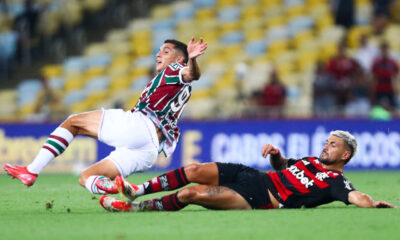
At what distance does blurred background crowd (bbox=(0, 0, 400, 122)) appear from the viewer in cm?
1706

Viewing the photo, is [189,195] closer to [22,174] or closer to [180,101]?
[180,101]

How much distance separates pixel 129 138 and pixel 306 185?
193cm

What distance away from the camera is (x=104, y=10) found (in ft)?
76.4

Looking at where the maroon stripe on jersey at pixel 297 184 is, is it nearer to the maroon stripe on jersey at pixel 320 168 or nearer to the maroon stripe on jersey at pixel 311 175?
the maroon stripe on jersey at pixel 311 175

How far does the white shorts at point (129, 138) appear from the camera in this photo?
854cm

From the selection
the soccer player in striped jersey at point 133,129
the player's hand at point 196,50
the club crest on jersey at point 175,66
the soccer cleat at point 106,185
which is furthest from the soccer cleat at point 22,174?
the player's hand at point 196,50

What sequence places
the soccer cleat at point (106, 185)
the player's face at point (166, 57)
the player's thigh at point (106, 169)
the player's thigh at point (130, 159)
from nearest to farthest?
the soccer cleat at point (106, 185) → the player's thigh at point (106, 169) → the player's thigh at point (130, 159) → the player's face at point (166, 57)

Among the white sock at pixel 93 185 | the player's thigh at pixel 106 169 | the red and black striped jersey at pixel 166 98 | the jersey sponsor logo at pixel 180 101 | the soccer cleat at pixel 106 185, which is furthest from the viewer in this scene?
the jersey sponsor logo at pixel 180 101

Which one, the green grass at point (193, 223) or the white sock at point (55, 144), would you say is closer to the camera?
the green grass at point (193, 223)

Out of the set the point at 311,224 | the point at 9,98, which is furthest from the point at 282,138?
the point at 311,224

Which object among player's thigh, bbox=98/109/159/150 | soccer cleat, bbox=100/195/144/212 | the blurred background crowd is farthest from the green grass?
the blurred background crowd

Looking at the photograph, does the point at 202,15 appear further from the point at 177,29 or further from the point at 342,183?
the point at 342,183

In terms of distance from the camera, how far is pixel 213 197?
8.17 meters

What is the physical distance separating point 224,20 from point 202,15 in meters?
0.74
